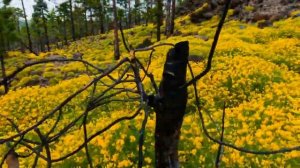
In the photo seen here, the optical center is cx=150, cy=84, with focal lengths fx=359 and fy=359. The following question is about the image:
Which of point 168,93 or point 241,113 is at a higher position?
point 168,93

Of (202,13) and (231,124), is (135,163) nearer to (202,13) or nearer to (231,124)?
(231,124)

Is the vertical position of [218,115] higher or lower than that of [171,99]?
lower

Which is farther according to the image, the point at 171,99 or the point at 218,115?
the point at 218,115

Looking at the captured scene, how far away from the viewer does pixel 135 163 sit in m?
6.52

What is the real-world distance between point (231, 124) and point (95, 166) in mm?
3121

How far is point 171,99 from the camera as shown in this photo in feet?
5.48

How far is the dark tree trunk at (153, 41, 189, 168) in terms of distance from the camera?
1.67 metres

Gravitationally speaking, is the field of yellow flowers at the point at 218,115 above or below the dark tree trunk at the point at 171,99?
below

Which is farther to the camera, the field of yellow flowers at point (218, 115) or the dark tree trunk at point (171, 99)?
the field of yellow flowers at point (218, 115)

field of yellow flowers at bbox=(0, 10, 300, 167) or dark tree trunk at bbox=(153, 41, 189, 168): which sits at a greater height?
dark tree trunk at bbox=(153, 41, 189, 168)

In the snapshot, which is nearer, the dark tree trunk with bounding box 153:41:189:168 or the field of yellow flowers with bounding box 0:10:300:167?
the dark tree trunk with bounding box 153:41:189:168

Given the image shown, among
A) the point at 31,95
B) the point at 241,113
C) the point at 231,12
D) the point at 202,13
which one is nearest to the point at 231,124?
the point at 241,113

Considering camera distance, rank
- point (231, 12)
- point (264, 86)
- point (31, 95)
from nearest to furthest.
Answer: point (264, 86)
point (31, 95)
point (231, 12)

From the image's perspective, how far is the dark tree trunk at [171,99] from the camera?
1.67 meters
